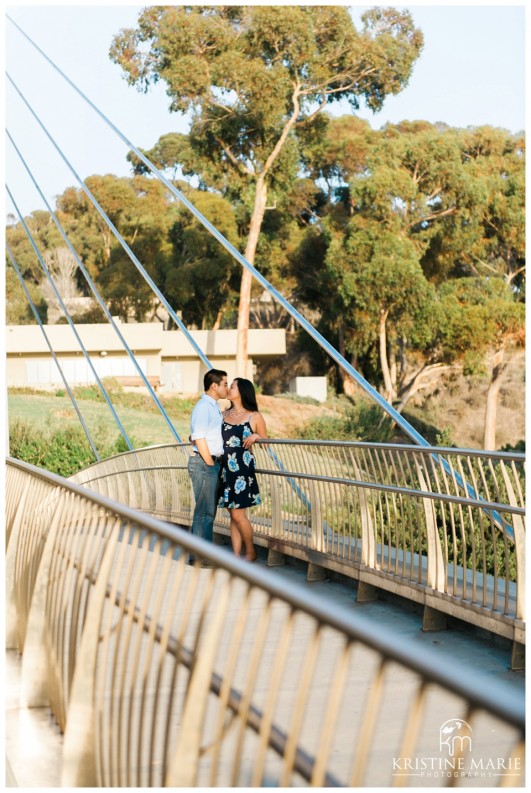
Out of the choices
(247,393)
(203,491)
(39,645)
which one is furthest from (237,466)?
(39,645)

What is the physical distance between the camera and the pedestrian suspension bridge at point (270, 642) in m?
2.52

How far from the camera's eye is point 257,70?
44938 millimetres

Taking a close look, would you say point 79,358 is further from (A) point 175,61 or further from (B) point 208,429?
(B) point 208,429

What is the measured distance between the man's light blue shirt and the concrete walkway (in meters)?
1.43

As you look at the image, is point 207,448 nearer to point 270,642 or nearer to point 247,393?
point 247,393

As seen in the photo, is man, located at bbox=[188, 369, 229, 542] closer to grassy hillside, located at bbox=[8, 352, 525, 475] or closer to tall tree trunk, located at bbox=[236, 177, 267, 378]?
grassy hillside, located at bbox=[8, 352, 525, 475]

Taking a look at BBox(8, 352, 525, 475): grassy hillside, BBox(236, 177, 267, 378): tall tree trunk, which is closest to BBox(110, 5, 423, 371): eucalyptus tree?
BBox(236, 177, 267, 378): tall tree trunk

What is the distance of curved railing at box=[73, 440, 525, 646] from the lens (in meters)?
7.37

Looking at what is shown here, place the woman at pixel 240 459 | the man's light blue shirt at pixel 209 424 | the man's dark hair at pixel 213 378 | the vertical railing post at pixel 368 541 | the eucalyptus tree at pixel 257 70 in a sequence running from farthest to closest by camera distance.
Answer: the eucalyptus tree at pixel 257 70, the woman at pixel 240 459, the man's dark hair at pixel 213 378, the man's light blue shirt at pixel 209 424, the vertical railing post at pixel 368 541

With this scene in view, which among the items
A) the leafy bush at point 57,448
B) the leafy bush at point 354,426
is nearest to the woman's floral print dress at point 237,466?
the leafy bush at point 57,448

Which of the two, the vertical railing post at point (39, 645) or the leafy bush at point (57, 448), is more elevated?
the vertical railing post at point (39, 645)

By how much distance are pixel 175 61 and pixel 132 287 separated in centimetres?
1458

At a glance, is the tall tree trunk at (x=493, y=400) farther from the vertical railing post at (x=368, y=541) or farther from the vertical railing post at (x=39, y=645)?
the vertical railing post at (x=39, y=645)

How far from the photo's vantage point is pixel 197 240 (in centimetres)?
5509
